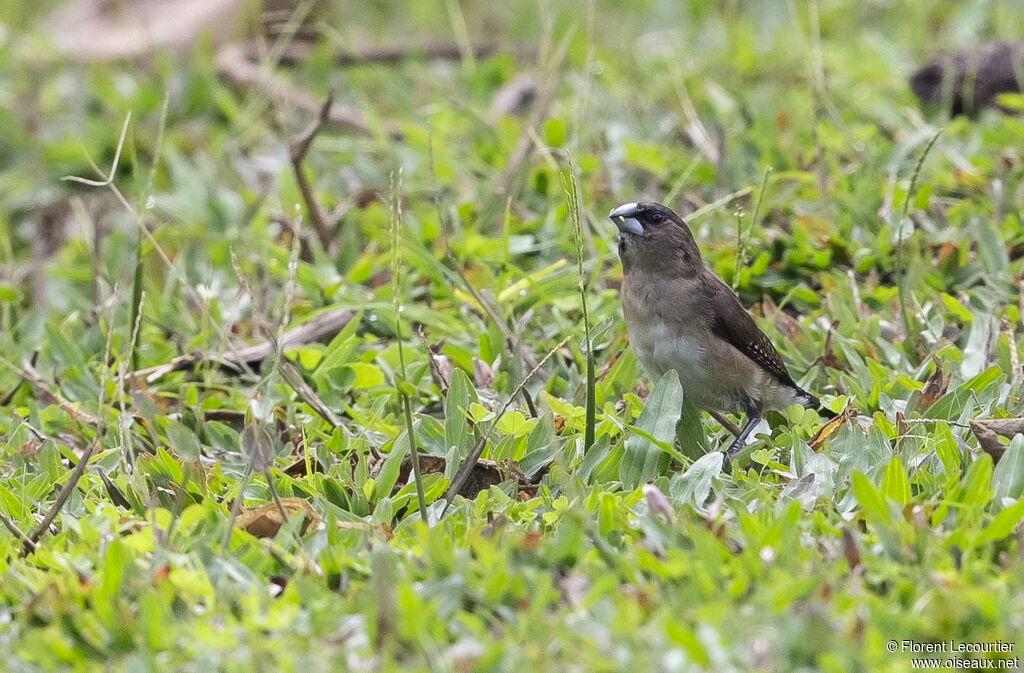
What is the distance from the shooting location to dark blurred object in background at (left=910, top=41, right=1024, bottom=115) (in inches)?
258

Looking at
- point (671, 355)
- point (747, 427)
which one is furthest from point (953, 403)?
point (671, 355)

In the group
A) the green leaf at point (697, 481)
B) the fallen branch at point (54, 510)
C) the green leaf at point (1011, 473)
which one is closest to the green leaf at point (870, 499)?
the green leaf at point (1011, 473)

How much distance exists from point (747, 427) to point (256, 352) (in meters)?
1.79

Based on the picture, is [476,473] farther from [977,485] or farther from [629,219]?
[977,485]

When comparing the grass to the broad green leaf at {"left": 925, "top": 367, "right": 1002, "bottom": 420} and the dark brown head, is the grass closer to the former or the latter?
the broad green leaf at {"left": 925, "top": 367, "right": 1002, "bottom": 420}

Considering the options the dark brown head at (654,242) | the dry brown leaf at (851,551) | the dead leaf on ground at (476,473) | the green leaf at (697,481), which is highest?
the dark brown head at (654,242)

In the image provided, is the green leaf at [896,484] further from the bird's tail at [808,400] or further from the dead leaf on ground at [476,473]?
the dead leaf on ground at [476,473]

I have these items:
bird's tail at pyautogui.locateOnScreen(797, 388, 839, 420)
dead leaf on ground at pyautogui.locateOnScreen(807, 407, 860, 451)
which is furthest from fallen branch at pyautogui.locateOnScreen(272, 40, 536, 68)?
dead leaf on ground at pyautogui.locateOnScreen(807, 407, 860, 451)

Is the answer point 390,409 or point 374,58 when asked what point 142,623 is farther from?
point 374,58

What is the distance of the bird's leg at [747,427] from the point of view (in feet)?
12.4

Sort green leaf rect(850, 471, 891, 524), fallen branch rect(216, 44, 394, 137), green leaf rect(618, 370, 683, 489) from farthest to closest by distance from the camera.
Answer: fallen branch rect(216, 44, 394, 137), green leaf rect(618, 370, 683, 489), green leaf rect(850, 471, 891, 524)

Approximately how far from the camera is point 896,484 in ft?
10.6

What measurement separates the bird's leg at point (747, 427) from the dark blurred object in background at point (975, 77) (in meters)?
3.09

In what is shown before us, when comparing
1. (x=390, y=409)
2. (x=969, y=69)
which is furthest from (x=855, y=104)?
(x=390, y=409)
